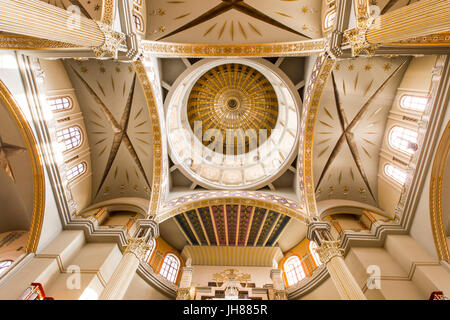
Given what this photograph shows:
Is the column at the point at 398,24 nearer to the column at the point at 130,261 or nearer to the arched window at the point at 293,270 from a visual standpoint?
the column at the point at 130,261

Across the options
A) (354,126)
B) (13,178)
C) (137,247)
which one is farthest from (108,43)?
(354,126)

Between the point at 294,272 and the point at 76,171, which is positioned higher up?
the point at 76,171

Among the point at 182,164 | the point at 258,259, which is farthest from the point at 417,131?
the point at 182,164

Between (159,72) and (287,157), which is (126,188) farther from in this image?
(287,157)

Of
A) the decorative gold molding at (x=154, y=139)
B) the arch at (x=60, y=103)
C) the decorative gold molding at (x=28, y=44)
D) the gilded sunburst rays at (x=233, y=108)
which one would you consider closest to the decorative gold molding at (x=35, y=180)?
the arch at (x=60, y=103)

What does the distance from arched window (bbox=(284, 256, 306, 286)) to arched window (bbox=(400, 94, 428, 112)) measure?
9585 mm

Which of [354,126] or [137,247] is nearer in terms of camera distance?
[137,247]

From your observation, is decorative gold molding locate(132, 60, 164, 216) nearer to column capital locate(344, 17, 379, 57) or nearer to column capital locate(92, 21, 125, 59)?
column capital locate(92, 21, 125, 59)

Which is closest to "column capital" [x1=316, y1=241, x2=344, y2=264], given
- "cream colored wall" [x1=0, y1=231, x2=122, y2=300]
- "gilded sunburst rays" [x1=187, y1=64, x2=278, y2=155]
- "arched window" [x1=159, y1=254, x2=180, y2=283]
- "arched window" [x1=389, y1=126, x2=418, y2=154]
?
"arched window" [x1=389, y1=126, x2=418, y2=154]

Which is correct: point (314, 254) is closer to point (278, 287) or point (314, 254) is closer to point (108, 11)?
point (278, 287)

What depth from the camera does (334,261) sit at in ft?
28.9

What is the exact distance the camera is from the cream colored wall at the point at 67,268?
7.77 m

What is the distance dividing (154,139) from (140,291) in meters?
7.45

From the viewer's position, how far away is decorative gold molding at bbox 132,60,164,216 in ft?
36.3
